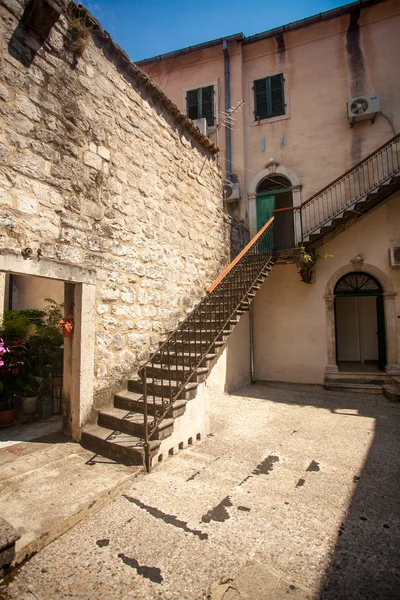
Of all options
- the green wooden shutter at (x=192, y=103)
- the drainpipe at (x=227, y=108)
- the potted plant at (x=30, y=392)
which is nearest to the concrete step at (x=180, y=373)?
the potted plant at (x=30, y=392)

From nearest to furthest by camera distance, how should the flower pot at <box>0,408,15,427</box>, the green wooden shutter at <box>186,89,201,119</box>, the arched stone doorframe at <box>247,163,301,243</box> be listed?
the flower pot at <box>0,408,15,427</box>, the arched stone doorframe at <box>247,163,301,243</box>, the green wooden shutter at <box>186,89,201,119</box>

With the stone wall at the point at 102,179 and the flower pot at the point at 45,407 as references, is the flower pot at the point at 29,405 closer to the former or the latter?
the flower pot at the point at 45,407

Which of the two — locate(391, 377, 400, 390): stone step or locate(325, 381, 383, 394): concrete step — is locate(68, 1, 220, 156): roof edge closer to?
locate(325, 381, 383, 394): concrete step

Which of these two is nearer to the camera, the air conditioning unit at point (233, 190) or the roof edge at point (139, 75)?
the roof edge at point (139, 75)

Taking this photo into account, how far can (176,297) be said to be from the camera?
5.74 meters

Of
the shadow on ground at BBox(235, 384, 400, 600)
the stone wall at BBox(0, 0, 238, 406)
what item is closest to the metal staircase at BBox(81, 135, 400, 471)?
the stone wall at BBox(0, 0, 238, 406)

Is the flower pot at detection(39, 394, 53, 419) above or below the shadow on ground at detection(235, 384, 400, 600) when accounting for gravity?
above

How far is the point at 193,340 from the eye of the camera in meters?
5.45

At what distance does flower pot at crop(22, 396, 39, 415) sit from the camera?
4902mm

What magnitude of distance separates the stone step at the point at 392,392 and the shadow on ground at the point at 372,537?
7.75ft

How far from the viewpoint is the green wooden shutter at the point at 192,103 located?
10234 mm

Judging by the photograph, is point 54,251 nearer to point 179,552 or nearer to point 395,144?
point 179,552

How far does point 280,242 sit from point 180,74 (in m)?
6.56

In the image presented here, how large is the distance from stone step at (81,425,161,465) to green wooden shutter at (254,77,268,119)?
985cm
